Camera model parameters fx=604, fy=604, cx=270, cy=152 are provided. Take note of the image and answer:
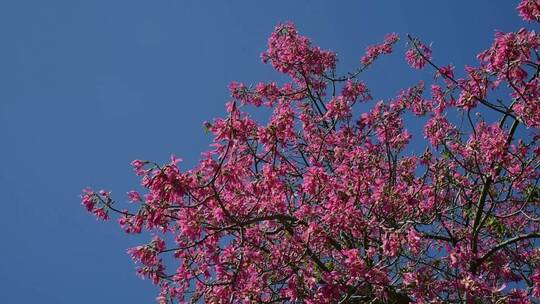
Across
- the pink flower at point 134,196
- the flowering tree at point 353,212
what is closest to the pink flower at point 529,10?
the flowering tree at point 353,212

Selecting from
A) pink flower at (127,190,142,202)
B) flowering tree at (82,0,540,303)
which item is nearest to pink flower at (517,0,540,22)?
flowering tree at (82,0,540,303)

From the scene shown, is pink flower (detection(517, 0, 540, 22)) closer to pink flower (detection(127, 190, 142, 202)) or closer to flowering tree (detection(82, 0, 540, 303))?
flowering tree (detection(82, 0, 540, 303))

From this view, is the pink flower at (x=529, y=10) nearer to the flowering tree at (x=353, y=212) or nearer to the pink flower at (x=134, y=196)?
the flowering tree at (x=353, y=212)

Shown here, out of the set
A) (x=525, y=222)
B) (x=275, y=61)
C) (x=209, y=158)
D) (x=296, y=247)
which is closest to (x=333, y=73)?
(x=275, y=61)

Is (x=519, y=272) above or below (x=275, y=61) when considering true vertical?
below

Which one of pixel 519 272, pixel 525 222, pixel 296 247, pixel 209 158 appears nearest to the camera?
pixel 209 158

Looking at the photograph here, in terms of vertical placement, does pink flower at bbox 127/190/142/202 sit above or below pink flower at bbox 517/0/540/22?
below

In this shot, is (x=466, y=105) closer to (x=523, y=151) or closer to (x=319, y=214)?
(x=523, y=151)

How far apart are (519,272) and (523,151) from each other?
2.11 m

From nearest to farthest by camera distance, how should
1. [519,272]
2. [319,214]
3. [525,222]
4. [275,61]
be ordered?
[319,214] < [519,272] < [525,222] < [275,61]

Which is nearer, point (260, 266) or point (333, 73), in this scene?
point (260, 266)

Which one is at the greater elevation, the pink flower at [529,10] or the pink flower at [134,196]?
the pink flower at [529,10]

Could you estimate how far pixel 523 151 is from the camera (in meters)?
9.11

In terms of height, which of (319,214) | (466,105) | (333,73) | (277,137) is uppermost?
(333,73)
